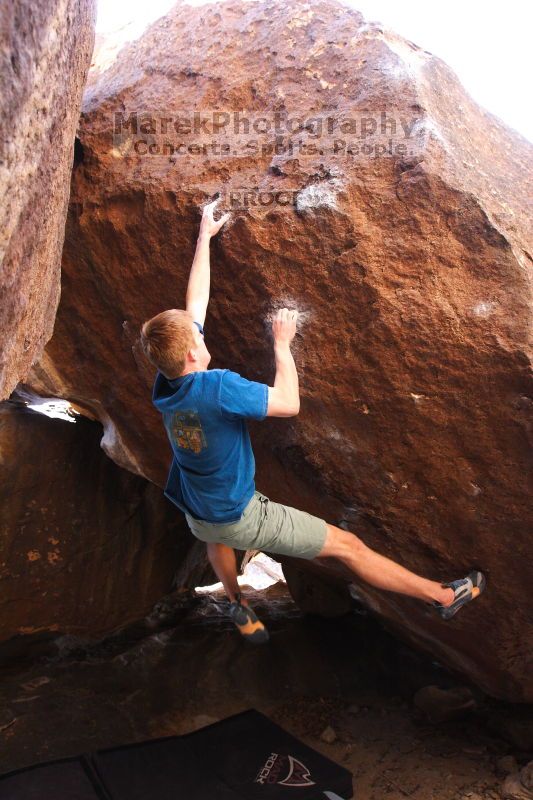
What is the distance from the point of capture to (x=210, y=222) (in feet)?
8.38

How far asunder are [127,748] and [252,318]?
2202 mm

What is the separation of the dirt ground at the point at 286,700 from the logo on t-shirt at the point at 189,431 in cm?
207

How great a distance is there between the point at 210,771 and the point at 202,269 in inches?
92.6

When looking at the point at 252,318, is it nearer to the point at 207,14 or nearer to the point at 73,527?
the point at 207,14

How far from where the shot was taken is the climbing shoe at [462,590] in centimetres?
273

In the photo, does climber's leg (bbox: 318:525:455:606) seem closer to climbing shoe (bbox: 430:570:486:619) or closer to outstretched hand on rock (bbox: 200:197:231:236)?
climbing shoe (bbox: 430:570:486:619)

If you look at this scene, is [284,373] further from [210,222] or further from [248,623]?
[248,623]

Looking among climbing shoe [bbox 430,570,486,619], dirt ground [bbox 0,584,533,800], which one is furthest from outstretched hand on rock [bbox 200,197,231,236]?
dirt ground [bbox 0,584,533,800]

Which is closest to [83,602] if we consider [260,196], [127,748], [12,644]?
[12,644]

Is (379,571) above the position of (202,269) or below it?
below

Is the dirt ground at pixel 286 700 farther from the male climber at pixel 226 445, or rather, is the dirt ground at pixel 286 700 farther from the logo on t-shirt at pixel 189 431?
the logo on t-shirt at pixel 189 431

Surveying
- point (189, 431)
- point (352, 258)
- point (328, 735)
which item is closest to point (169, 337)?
point (189, 431)

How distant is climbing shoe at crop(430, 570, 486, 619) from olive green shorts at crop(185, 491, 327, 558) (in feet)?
1.87

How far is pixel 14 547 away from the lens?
4.00 m
